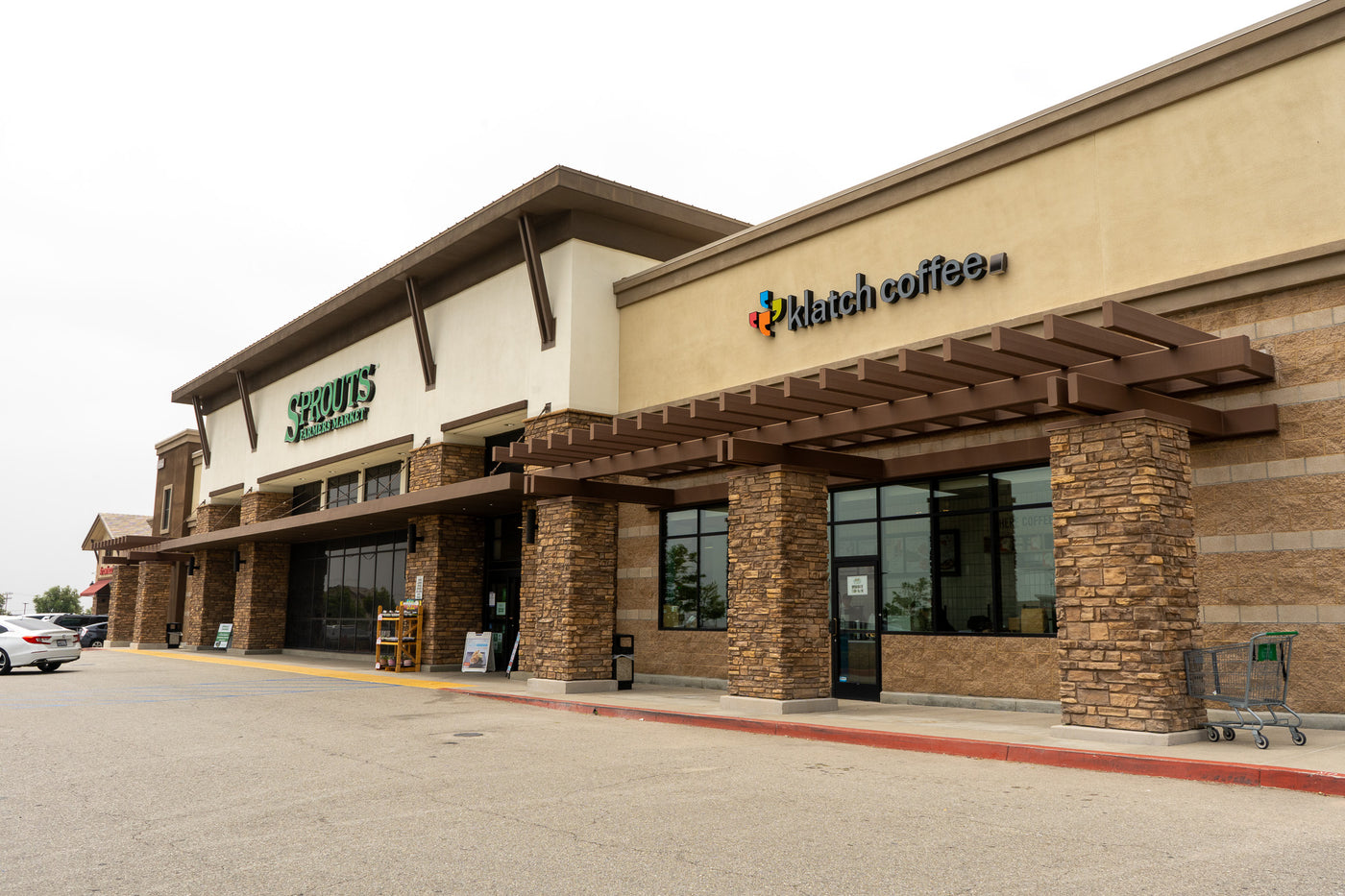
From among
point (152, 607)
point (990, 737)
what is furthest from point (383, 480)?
point (990, 737)

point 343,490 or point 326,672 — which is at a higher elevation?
point 343,490

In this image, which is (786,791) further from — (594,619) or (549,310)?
(549,310)

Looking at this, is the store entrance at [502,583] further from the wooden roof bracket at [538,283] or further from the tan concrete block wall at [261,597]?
the tan concrete block wall at [261,597]

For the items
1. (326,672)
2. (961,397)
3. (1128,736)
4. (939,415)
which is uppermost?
(961,397)

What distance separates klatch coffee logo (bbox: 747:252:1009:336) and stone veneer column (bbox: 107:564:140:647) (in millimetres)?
38905

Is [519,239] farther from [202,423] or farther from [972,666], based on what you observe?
[202,423]

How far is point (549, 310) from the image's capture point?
22625mm

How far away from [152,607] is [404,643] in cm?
2407

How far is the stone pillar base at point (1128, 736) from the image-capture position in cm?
1065

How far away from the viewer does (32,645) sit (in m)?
26.0

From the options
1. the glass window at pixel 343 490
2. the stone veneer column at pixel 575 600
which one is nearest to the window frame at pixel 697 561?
the stone veneer column at pixel 575 600

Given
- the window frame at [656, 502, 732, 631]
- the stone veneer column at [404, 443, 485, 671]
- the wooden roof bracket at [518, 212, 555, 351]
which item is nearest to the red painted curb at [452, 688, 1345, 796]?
the window frame at [656, 502, 732, 631]

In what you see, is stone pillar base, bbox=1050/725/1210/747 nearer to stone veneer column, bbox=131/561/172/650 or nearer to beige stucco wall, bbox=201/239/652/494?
beige stucco wall, bbox=201/239/652/494

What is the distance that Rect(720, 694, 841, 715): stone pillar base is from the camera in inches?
570
